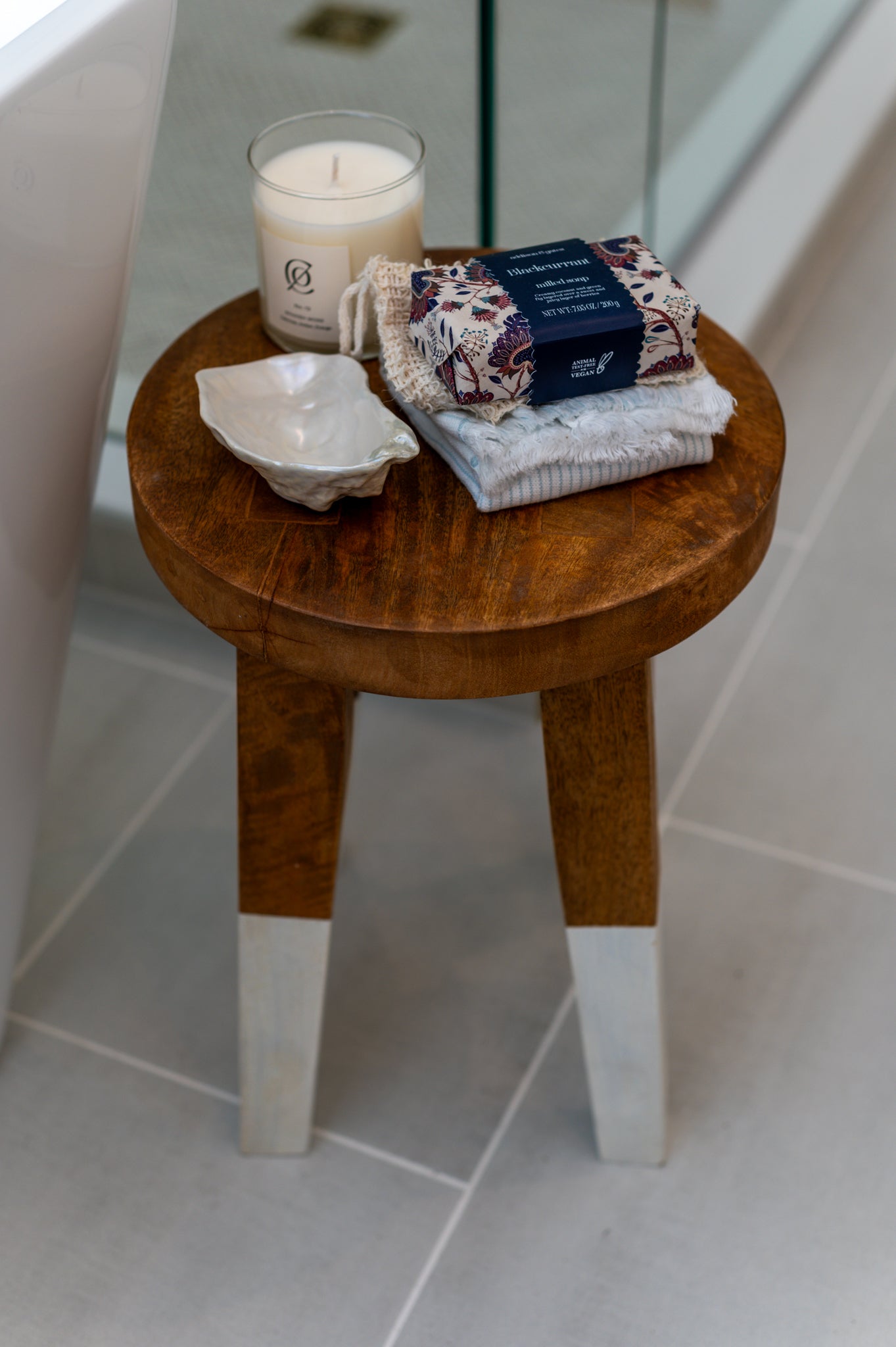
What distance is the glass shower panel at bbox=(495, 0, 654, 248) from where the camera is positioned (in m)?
1.25

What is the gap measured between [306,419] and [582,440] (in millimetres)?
150

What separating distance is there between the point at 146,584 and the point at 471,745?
36cm

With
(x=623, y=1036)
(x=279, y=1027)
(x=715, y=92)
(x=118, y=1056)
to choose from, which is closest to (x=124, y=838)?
(x=118, y=1056)

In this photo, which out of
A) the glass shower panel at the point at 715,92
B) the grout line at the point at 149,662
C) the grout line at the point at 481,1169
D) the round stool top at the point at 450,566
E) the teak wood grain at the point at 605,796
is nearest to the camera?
the round stool top at the point at 450,566

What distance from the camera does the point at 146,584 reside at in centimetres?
130

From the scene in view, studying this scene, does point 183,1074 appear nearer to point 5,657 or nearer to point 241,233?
point 5,657

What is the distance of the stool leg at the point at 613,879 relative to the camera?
72cm

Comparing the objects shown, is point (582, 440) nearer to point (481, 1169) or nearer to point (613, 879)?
point (613, 879)

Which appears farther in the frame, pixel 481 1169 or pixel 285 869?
pixel 481 1169

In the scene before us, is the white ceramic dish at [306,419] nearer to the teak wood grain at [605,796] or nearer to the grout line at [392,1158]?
the teak wood grain at [605,796]

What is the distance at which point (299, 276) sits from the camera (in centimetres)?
74

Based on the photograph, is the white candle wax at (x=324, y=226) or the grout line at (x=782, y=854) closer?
the white candle wax at (x=324, y=226)

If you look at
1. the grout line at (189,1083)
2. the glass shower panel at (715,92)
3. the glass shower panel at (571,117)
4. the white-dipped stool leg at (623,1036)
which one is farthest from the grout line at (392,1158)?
the glass shower panel at (715,92)

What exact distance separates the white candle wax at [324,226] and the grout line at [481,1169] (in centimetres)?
52
